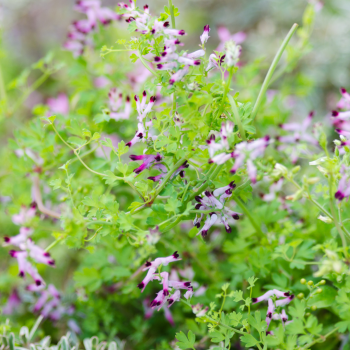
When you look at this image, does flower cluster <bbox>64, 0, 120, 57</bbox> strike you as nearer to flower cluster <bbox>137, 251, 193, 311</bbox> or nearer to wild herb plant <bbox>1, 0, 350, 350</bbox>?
wild herb plant <bbox>1, 0, 350, 350</bbox>

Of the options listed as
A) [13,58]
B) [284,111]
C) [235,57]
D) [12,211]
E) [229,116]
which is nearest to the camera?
[235,57]

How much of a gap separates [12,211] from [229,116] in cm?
104

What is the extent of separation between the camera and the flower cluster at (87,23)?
161cm

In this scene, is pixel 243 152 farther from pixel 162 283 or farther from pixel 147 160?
pixel 162 283

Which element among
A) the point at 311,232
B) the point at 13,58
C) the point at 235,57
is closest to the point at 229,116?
the point at 235,57

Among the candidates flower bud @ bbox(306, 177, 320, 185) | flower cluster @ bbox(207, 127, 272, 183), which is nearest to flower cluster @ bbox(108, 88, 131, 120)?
flower cluster @ bbox(207, 127, 272, 183)

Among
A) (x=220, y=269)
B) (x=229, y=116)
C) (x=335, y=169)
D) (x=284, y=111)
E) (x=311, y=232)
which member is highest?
(x=229, y=116)

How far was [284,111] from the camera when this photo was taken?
5.98ft

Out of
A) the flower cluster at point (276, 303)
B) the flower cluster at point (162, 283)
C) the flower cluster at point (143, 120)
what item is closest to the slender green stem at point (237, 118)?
the flower cluster at point (143, 120)

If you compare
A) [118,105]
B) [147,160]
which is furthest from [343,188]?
[118,105]

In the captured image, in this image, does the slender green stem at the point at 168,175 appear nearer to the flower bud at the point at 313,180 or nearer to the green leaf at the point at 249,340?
the flower bud at the point at 313,180

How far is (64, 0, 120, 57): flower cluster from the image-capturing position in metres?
1.61

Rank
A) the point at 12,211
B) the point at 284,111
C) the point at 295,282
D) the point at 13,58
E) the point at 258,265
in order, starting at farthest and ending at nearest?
the point at 13,58
the point at 284,111
the point at 12,211
the point at 295,282
the point at 258,265

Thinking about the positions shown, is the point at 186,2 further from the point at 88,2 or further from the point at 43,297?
the point at 43,297
